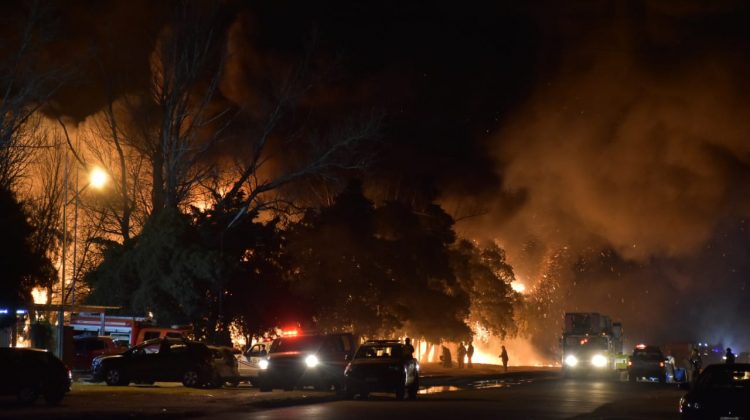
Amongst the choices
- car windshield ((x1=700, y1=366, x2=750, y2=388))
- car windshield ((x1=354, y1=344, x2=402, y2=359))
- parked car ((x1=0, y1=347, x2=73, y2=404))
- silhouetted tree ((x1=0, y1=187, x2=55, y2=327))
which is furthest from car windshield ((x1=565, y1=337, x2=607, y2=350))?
car windshield ((x1=700, y1=366, x2=750, y2=388))

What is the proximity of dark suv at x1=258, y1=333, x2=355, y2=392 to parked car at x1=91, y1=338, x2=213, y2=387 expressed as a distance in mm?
2130

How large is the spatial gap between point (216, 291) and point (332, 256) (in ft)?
25.5

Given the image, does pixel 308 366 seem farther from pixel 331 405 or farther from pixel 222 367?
pixel 331 405

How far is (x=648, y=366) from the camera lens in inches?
2030

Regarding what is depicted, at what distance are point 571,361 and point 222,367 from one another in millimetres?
26720

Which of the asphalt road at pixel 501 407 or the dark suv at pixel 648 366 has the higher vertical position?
the dark suv at pixel 648 366

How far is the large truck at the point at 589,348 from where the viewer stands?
57.2 m

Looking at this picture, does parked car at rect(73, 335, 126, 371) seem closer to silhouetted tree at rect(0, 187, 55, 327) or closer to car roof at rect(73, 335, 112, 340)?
car roof at rect(73, 335, 112, 340)

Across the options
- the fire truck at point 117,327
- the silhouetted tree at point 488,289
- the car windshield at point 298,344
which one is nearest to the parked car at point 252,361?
the car windshield at point 298,344

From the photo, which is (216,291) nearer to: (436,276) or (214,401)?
(436,276)

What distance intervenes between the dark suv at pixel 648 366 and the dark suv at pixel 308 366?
70.9 feet

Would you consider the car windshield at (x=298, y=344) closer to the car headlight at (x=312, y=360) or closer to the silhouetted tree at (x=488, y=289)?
the car headlight at (x=312, y=360)

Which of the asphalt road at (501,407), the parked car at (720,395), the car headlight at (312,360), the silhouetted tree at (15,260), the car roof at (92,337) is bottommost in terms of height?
the asphalt road at (501,407)

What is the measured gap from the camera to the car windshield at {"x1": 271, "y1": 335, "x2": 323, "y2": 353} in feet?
115
